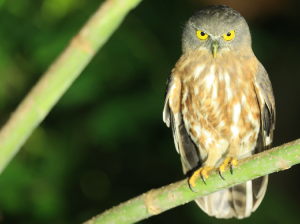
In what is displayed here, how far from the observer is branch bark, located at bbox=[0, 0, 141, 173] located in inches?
25.5

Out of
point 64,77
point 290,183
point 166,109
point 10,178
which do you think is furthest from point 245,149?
point 64,77

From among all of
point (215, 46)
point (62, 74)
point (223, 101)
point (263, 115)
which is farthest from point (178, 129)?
point (62, 74)

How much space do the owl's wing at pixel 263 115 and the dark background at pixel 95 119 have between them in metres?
0.36

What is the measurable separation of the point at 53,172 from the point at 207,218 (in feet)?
4.60

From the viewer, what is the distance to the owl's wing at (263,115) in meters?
2.73

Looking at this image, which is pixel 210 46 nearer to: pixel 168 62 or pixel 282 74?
pixel 168 62

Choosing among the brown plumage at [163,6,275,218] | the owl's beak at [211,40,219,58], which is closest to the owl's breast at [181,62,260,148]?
the brown plumage at [163,6,275,218]

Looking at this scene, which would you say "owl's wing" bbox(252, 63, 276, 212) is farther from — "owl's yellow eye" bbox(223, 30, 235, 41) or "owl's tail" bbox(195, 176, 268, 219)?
"owl's yellow eye" bbox(223, 30, 235, 41)

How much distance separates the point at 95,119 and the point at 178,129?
698mm

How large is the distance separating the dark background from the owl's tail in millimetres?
215

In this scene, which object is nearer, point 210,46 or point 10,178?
point 210,46

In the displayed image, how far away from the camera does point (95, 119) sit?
3.14m

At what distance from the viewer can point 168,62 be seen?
343cm

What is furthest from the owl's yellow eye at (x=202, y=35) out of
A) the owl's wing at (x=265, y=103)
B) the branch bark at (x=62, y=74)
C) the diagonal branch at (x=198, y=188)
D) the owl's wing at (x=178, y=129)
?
the branch bark at (x=62, y=74)
